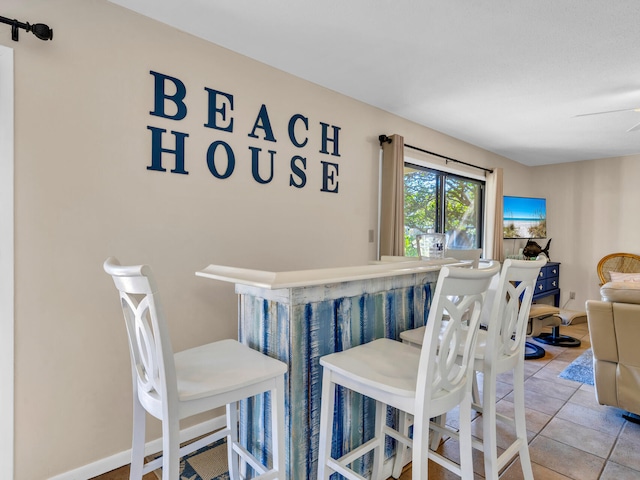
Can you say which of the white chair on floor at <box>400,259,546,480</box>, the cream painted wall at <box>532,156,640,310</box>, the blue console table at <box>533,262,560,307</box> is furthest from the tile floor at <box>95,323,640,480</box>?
the cream painted wall at <box>532,156,640,310</box>

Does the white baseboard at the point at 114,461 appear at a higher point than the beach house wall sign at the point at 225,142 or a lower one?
lower

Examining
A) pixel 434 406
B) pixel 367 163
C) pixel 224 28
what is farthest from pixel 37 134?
pixel 367 163

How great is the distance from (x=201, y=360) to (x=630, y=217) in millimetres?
6503

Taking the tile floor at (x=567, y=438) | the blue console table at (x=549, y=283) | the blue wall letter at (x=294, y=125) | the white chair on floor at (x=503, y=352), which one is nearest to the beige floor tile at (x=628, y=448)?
the tile floor at (x=567, y=438)

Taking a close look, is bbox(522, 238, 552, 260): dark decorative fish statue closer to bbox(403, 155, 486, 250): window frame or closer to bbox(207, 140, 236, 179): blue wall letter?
bbox(403, 155, 486, 250): window frame

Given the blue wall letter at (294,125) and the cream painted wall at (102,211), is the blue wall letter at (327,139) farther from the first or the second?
the cream painted wall at (102,211)

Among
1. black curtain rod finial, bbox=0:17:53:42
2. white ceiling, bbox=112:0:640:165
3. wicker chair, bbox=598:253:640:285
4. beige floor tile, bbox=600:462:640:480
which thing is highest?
white ceiling, bbox=112:0:640:165

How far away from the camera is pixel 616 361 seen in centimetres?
237

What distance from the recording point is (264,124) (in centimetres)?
257

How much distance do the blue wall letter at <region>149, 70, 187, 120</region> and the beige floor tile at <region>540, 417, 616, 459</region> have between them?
304 centimetres

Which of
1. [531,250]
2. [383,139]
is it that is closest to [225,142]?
[383,139]

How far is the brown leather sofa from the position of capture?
226 cm

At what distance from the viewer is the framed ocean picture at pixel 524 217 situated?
18.7 feet

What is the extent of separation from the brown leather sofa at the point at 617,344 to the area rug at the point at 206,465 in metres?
2.52
